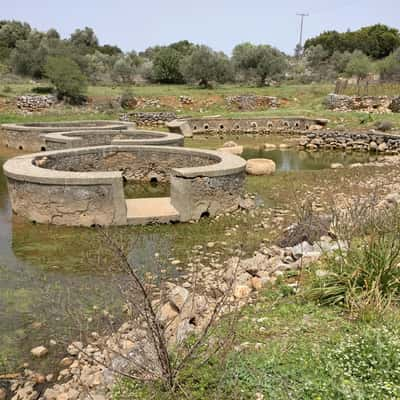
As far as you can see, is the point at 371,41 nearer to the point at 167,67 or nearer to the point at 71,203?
the point at 167,67

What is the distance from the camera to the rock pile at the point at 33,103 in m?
24.4

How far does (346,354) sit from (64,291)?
3777 mm

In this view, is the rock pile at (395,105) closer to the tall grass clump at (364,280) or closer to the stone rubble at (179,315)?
the stone rubble at (179,315)

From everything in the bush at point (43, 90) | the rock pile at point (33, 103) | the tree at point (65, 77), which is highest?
the tree at point (65, 77)

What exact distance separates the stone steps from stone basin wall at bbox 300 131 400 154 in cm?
1180

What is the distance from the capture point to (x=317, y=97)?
30.5 metres

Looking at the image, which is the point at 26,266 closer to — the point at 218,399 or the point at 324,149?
the point at 218,399

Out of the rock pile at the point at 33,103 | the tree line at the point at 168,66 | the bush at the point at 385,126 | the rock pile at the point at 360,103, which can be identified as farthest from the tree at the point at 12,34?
the bush at the point at 385,126

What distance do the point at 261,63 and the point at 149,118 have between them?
1945 cm

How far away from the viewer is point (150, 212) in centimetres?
816

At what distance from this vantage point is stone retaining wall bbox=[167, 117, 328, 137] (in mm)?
22906

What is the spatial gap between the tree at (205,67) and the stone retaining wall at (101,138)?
76.7 feet

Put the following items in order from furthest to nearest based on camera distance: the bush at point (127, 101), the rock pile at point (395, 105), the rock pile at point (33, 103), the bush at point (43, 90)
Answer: the bush at point (127, 101), the bush at point (43, 90), the rock pile at point (33, 103), the rock pile at point (395, 105)

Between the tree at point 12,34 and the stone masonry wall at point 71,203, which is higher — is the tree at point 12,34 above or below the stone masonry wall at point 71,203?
above
